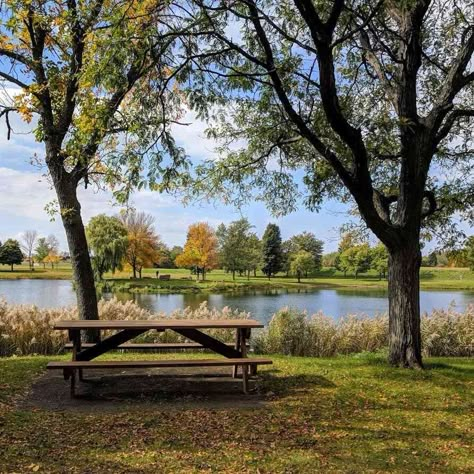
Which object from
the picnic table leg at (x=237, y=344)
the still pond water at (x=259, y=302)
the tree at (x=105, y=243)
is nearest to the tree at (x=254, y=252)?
the tree at (x=105, y=243)

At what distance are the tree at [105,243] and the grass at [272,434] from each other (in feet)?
89.0

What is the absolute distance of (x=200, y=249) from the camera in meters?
48.7

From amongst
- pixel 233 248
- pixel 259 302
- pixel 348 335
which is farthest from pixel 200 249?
pixel 348 335

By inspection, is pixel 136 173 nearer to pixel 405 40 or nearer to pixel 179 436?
pixel 179 436

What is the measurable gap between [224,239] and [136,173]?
147ft

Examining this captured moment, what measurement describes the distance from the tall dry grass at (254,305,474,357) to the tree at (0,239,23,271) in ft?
174

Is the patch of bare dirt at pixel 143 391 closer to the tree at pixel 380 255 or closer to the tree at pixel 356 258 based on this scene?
the tree at pixel 380 255

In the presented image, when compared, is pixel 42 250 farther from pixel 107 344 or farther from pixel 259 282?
pixel 107 344

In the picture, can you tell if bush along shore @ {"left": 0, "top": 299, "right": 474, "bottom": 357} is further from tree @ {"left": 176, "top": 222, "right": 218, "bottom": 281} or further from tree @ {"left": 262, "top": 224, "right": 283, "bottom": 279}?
tree @ {"left": 262, "top": 224, "right": 283, "bottom": 279}

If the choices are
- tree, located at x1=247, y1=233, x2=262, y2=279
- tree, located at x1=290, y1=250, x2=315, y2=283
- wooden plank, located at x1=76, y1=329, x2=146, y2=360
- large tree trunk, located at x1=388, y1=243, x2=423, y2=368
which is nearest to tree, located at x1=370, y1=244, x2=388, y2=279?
large tree trunk, located at x1=388, y1=243, x2=423, y2=368

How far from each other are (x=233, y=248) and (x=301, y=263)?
7807 millimetres

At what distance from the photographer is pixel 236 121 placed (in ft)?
28.0

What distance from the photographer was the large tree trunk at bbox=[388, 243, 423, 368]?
699 centimetres

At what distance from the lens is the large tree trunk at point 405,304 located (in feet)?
22.9
